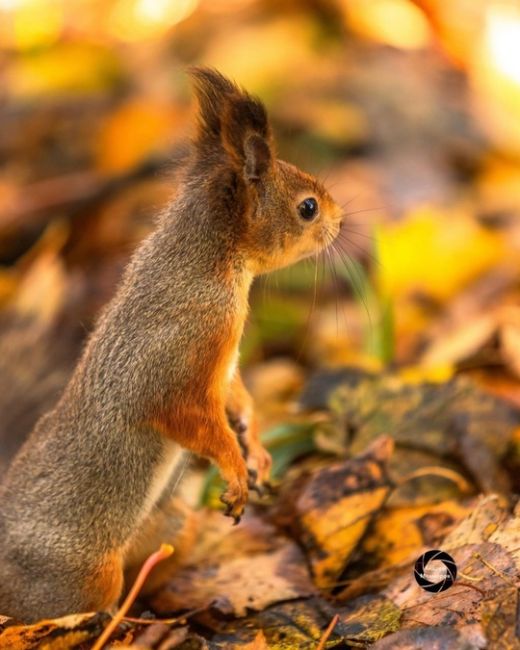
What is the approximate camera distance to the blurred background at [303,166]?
13.4 ft

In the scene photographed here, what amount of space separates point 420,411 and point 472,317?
4.03ft

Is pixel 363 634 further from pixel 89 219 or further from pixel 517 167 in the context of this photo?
pixel 517 167

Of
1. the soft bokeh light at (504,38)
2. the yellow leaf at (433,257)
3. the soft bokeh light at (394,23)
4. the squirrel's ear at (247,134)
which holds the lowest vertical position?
the yellow leaf at (433,257)

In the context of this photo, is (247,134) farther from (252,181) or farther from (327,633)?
(327,633)

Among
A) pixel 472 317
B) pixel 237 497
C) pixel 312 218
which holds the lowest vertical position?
pixel 472 317

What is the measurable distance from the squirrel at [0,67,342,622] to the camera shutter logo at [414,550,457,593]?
1.70ft

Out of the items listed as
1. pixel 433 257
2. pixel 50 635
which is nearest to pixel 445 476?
pixel 50 635

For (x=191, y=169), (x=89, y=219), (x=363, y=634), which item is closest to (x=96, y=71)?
(x=89, y=219)

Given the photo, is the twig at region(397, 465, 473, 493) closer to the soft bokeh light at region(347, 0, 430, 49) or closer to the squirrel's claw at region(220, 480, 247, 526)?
the squirrel's claw at region(220, 480, 247, 526)

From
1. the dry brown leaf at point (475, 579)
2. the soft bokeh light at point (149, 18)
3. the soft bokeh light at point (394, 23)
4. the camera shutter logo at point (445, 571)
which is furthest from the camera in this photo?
the soft bokeh light at point (149, 18)

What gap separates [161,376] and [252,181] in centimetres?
55

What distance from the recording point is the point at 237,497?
2.67 meters

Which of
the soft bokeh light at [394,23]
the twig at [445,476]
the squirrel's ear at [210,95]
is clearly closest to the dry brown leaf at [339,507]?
the twig at [445,476]

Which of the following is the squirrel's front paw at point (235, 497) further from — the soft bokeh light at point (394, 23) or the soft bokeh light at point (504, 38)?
the soft bokeh light at point (394, 23)
